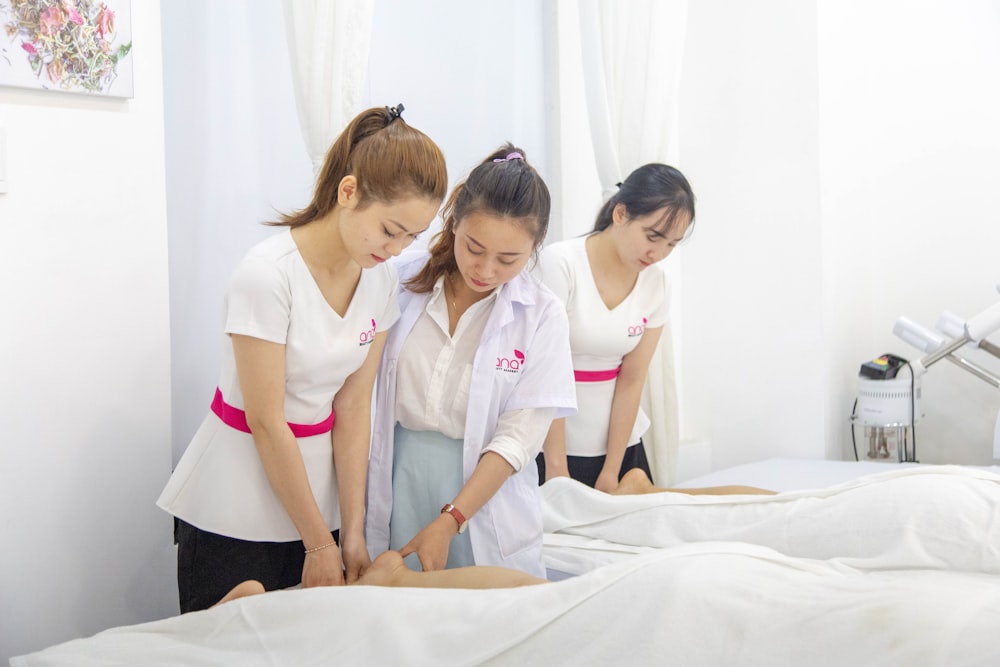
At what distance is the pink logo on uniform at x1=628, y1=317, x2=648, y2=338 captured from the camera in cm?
255

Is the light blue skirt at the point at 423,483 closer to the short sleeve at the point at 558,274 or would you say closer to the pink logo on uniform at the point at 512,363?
the pink logo on uniform at the point at 512,363

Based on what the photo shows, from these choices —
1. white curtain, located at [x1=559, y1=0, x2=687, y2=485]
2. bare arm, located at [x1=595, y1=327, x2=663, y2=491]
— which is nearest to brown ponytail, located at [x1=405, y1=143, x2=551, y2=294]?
bare arm, located at [x1=595, y1=327, x2=663, y2=491]

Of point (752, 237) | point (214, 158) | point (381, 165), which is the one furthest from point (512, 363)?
point (752, 237)

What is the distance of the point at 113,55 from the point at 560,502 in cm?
143

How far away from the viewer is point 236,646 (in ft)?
4.82

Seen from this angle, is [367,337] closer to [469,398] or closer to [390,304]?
[390,304]

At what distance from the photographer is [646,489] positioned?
2.51 m

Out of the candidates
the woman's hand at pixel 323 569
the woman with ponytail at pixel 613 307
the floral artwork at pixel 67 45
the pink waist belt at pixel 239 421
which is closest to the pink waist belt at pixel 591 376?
the woman with ponytail at pixel 613 307

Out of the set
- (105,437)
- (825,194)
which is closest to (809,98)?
(825,194)

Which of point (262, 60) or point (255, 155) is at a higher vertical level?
point (262, 60)

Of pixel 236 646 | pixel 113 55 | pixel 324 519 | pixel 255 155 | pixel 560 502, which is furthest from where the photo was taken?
pixel 255 155

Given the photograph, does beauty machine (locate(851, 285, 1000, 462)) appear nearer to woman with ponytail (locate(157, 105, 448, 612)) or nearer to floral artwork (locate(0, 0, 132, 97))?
woman with ponytail (locate(157, 105, 448, 612))

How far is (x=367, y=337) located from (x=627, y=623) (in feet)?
2.51

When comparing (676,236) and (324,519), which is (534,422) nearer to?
(324,519)
